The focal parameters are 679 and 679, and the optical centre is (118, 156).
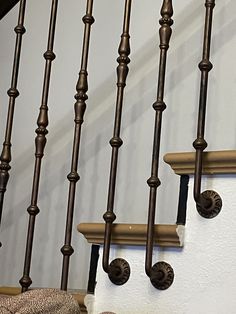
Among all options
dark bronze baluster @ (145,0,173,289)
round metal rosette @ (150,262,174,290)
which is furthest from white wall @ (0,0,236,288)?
round metal rosette @ (150,262,174,290)

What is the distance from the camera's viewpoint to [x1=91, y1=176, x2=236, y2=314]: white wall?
5.01 ft

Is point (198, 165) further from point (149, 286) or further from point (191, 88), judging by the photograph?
point (191, 88)

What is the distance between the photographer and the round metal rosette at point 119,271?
5.51 feet

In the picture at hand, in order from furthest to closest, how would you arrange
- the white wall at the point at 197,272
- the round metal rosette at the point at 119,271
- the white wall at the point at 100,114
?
the white wall at the point at 100,114 < the round metal rosette at the point at 119,271 < the white wall at the point at 197,272

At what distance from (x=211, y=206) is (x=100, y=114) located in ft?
4.02

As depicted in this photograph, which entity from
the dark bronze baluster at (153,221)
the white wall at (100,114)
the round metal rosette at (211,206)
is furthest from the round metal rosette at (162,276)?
the white wall at (100,114)

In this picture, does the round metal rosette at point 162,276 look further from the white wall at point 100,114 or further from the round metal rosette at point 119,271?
the white wall at point 100,114

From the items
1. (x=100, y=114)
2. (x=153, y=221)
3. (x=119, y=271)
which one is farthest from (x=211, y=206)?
(x=100, y=114)

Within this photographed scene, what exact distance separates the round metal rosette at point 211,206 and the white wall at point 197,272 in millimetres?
10

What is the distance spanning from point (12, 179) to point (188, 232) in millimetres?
1478

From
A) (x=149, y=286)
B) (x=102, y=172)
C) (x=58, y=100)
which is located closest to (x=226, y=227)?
(x=149, y=286)

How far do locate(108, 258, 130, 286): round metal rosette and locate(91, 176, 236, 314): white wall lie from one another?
0.04 ft

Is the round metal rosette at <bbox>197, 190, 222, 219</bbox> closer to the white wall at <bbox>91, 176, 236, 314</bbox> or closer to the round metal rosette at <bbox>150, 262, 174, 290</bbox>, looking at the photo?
the white wall at <bbox>91, 176, 236, 314</bbox>

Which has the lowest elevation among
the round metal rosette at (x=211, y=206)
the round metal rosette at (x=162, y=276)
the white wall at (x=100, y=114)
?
the round metal rosette at (x=162, y=276)
